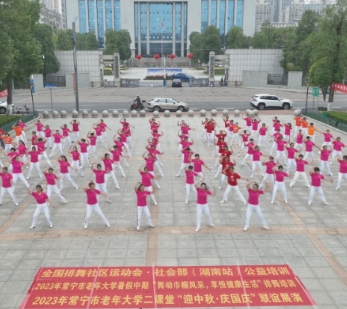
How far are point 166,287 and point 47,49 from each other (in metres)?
49.0

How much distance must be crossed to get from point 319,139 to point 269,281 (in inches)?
594

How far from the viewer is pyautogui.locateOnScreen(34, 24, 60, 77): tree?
→ 4962 cm

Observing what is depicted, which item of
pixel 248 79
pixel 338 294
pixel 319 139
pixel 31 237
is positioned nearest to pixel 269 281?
pixel 338 294

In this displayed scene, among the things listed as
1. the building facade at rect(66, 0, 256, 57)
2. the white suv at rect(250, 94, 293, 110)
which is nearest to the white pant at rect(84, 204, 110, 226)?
the white suv at rect(250, 94, 293, 110)

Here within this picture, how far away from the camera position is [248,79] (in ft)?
173

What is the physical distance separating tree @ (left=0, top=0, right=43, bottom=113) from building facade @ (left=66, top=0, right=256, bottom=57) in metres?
84.9

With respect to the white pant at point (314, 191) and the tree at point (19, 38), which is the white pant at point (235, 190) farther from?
the tree at point (19, 38)

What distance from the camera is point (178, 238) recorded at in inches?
374

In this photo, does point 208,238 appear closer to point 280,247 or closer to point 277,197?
point 280,247

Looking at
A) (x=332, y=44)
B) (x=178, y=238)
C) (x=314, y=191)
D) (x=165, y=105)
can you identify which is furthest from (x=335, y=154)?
(x=165, y=105)

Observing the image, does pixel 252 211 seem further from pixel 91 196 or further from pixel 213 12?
pixel 213 12

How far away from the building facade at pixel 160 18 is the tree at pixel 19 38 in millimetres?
84922

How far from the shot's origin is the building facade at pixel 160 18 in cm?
10894

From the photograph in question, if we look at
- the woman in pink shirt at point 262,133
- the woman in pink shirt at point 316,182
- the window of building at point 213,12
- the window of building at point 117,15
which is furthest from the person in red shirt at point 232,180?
the window of building at point 213,12
